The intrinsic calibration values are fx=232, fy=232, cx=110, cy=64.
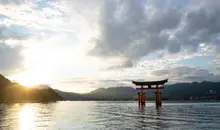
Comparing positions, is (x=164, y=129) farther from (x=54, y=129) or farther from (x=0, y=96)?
(x=0, y=96)

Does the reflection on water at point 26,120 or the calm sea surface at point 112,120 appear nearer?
the calm sea surface at point 112,120

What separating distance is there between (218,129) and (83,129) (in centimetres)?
1513

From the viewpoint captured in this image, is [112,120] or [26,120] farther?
[26,120]

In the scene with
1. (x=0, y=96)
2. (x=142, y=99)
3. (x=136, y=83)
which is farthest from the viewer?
(x=0, y=96)

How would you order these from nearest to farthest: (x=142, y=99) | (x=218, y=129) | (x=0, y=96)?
(x=218, y=129)
(x=142, y=99)
(x=0, y=96)

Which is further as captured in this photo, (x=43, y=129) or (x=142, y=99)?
(x=142, y=99)

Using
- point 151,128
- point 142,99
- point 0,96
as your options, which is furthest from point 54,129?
point 0,96

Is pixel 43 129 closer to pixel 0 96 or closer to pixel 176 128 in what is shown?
pixel 176 128

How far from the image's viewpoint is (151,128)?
27109 millimetres

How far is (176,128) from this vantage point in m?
26.6

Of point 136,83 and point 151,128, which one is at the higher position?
point 136,83

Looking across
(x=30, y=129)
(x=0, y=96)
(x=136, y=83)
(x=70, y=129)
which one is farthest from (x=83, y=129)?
(x=0, y=96)

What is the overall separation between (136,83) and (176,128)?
60.0 metres

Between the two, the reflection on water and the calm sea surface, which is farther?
the reflection on water
